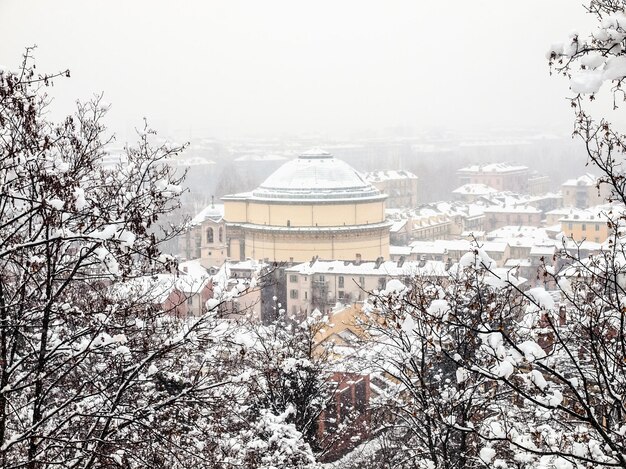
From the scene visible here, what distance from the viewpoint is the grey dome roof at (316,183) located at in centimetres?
3556

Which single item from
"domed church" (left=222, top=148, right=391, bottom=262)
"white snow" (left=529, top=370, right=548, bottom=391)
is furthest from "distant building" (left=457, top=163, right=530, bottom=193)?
"white snow" (left=529, top=370, right=548, bottom=391)

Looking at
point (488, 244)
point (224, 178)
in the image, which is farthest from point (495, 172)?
point (488, 244)

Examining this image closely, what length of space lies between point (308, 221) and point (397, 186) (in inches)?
1924

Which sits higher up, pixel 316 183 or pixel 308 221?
pixel 316 183

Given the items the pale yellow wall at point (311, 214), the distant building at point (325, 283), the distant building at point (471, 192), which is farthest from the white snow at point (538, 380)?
the distant building at point (471, 192)

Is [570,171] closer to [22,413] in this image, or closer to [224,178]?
[224,178]

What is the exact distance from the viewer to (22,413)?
5.13 metres

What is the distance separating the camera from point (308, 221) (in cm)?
3481

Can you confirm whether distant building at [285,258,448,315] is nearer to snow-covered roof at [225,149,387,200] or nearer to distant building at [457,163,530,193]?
snow-covered roof at [225,149,387,200]

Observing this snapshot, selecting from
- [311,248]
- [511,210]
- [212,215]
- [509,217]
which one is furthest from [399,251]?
[511,210]

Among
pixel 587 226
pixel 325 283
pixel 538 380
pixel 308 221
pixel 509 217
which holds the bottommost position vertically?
pixel 509 217

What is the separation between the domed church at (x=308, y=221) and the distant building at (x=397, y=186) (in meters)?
42.5

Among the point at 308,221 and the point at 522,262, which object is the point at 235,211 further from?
the point at 522,262

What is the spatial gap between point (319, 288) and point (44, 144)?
25672 mm
